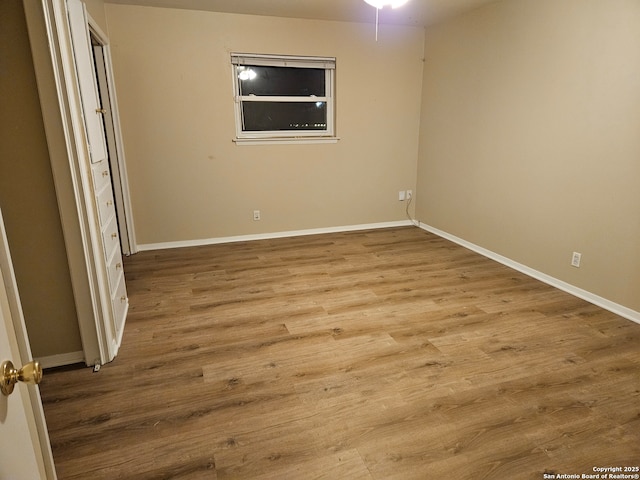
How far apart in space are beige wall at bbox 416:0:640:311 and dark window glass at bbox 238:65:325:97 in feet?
4.60

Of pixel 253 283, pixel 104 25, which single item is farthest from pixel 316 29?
pixel 253 283

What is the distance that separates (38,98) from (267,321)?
6.00 ft

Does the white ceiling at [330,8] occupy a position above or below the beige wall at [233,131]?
above

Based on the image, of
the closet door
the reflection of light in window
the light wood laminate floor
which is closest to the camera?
the light wood laminate floor

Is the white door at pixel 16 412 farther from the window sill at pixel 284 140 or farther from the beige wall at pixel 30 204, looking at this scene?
the window sill at pixel 284 140

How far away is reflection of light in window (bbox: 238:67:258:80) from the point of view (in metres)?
4.31

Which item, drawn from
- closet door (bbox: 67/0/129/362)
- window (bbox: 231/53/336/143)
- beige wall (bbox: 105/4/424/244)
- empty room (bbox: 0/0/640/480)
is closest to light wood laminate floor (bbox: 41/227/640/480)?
empty room (bbox: 0/0/640/480)

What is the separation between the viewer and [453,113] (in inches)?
174

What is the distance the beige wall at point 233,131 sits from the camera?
157 inches

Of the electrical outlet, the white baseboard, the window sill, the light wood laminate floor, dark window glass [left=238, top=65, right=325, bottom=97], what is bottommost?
the light wood laminate floor

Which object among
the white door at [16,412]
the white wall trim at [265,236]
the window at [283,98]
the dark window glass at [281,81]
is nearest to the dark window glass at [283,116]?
the window at [283,98]

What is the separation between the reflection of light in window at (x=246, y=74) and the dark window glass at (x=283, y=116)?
0.27m

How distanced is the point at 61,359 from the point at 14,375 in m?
1.90

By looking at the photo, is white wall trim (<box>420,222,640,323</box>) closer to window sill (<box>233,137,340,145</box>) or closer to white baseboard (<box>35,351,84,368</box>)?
window sill (<box>233,137,340,145</box>)
